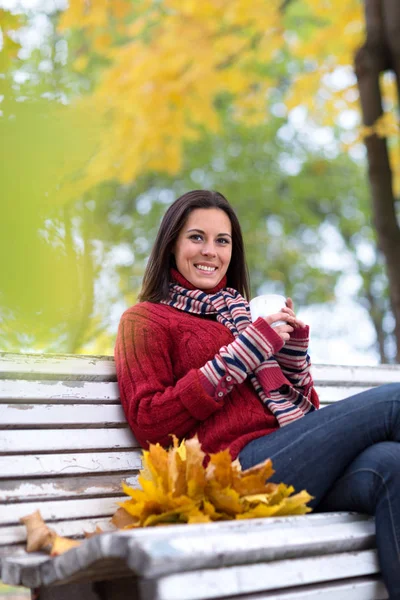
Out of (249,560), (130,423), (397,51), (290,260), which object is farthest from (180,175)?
(249,560)

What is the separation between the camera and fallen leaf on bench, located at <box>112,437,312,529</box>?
160 centimetres

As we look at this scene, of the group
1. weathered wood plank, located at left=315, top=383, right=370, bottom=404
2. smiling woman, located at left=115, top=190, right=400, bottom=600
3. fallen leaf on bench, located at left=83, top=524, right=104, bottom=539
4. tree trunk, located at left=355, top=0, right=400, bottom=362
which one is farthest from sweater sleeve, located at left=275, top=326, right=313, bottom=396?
tree trunk, located at left=355, top=0, right=400, bottom=362

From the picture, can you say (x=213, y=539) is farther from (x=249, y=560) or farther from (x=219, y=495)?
(x=219, y=495)

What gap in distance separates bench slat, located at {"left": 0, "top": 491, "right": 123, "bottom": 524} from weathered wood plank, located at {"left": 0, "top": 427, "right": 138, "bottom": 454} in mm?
142

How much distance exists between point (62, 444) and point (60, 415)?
0.08 meters

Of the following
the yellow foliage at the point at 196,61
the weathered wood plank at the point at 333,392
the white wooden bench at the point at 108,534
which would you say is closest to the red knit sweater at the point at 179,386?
the white wooden bench at the point at 108,534

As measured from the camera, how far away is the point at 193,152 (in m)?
11.2

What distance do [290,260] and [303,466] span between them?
10038mm

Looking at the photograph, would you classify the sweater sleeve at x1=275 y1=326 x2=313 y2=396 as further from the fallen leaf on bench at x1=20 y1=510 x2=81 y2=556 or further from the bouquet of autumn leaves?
the fallen leaf on bench at x1=20 y1=510 x2=81 y2=556

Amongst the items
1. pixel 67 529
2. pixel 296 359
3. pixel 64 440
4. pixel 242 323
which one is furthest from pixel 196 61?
pixel 67 529

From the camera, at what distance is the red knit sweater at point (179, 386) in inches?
Answer: 77.1

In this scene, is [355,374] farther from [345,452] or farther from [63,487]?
[63,487]

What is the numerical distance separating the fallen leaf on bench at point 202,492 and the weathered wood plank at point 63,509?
20cm

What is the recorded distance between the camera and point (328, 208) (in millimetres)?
12211
